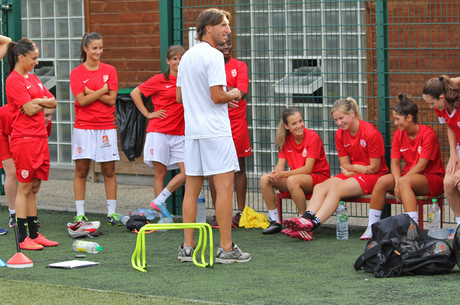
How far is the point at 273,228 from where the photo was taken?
26.9 ft

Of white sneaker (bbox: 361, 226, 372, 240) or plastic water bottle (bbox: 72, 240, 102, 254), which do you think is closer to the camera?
plastic water bottle (bbox: 72, 240, 102, 254)

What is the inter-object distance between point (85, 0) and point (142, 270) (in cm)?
682

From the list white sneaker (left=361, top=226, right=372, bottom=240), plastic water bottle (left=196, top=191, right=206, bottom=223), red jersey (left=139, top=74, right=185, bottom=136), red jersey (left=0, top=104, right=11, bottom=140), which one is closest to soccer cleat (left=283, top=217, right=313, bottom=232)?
white sneaker (left=361, top=226, right=372, bottom=240)

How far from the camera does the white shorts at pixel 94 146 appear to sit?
28.3 ft

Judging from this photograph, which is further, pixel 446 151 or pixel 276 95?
pixel 276 95

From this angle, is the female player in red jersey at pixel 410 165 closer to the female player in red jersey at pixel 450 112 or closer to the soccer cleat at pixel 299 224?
the female player in red jersey at pixel 450 112

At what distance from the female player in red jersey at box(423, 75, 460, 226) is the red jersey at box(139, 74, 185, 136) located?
2719mm

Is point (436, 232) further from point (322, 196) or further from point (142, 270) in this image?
point (142, 270)

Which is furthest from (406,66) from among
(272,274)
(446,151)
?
(272,274)

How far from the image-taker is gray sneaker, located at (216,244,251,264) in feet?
21.7

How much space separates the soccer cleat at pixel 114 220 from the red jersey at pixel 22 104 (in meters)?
1.56

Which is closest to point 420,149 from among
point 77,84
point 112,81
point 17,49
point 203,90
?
point 203,90

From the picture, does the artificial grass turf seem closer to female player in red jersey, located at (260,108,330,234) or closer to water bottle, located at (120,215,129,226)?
female player in red jersey, located at (260,108,330,234)

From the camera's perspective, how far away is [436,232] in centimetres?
738
